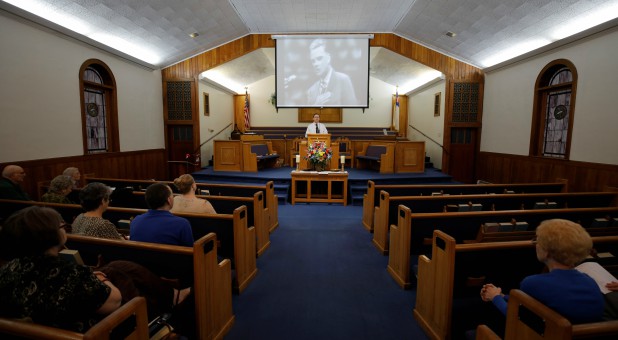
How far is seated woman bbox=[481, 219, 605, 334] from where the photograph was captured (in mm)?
1189

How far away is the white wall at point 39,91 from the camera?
4.18m

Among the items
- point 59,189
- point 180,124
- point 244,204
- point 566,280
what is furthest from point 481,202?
point 180,124

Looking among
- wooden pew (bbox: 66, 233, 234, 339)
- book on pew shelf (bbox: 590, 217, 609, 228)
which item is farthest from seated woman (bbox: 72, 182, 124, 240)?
book on pew shelf (bbox: 590, 217, 609, 228)

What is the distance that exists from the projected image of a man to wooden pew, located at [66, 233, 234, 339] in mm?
6332

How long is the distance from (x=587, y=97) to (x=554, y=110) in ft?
3.07

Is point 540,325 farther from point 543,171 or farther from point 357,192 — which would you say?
point 543,171

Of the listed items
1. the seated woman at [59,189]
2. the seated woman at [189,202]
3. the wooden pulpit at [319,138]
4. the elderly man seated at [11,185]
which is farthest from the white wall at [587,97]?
the elderly man seated at [11,185]

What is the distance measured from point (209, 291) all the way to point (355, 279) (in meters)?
1.46

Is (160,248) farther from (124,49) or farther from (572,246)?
(124,49)

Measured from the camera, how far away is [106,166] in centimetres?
618

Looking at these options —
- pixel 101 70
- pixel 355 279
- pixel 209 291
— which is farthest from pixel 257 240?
pixel 101 70

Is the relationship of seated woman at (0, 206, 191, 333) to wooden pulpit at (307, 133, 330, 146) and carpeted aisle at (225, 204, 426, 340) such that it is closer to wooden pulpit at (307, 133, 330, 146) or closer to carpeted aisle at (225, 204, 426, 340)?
carpeted aisle at (225, 204, 426, 340)

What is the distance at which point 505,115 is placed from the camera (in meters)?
7.03

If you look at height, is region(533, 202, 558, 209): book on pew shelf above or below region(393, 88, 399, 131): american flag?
below
